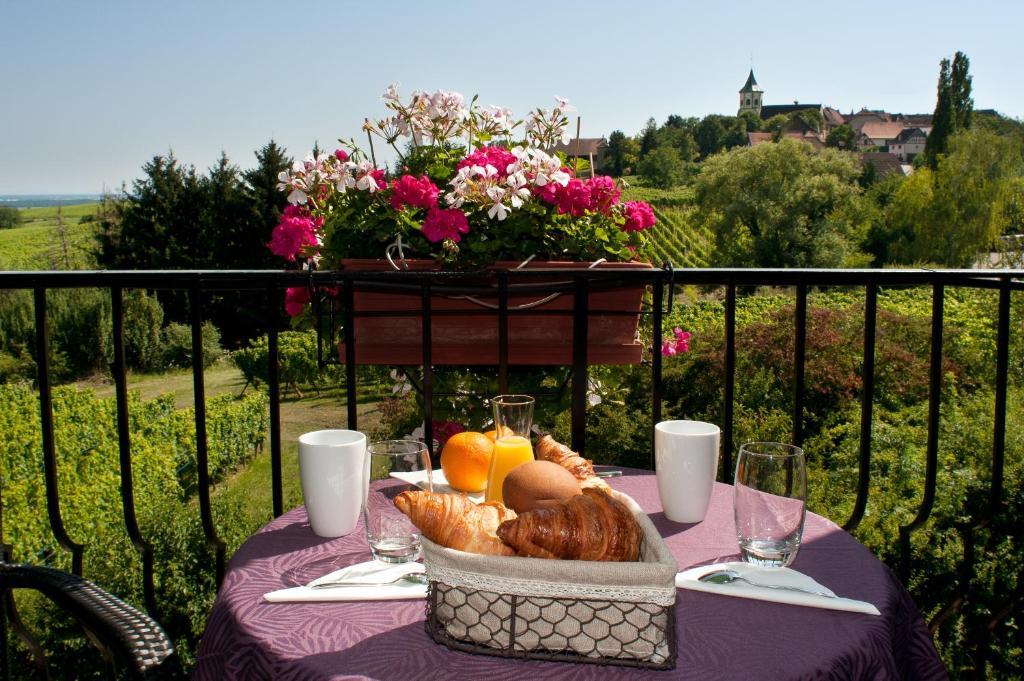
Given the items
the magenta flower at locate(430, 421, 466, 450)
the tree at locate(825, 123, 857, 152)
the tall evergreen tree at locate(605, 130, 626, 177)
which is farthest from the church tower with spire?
the magenta flower at locate(430, 421, 466, 450)

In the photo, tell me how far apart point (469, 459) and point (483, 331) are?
75 centimetres

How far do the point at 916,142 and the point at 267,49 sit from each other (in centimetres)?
7148

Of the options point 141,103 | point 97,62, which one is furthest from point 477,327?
point 97,62

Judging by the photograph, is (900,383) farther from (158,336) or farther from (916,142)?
(916,142)

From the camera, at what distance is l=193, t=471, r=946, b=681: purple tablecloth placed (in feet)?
2.25

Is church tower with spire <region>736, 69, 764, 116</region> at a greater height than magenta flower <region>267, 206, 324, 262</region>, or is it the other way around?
church tower with spire <region>736, 69, 764, 116</region>

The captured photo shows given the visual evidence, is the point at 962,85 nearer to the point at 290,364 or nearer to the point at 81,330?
the point at 290,364

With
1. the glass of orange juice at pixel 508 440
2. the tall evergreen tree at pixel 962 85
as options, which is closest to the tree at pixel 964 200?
the tall evergreen tree at pixel 962 85

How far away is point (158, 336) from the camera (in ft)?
81.3

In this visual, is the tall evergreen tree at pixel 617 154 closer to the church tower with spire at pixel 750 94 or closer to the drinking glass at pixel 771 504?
the drinking glass at pixel 771 504

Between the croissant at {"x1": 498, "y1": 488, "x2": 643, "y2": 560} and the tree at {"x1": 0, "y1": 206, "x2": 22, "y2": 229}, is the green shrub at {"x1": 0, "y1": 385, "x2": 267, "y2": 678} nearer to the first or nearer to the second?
the croissant at {"x1": 498, "y1": 488, "x2": 643, "y2": 560}

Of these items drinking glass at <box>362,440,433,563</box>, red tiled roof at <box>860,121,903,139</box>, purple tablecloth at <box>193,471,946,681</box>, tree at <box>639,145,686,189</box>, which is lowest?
purple tablecloth at <box>193,471,946,681</box>

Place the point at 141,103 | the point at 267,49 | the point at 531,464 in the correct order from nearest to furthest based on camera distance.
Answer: the point at 531,464, the point at 267,49, the point at 141,103

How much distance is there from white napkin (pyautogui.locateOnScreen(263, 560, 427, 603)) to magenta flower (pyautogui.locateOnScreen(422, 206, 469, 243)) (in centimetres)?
109
